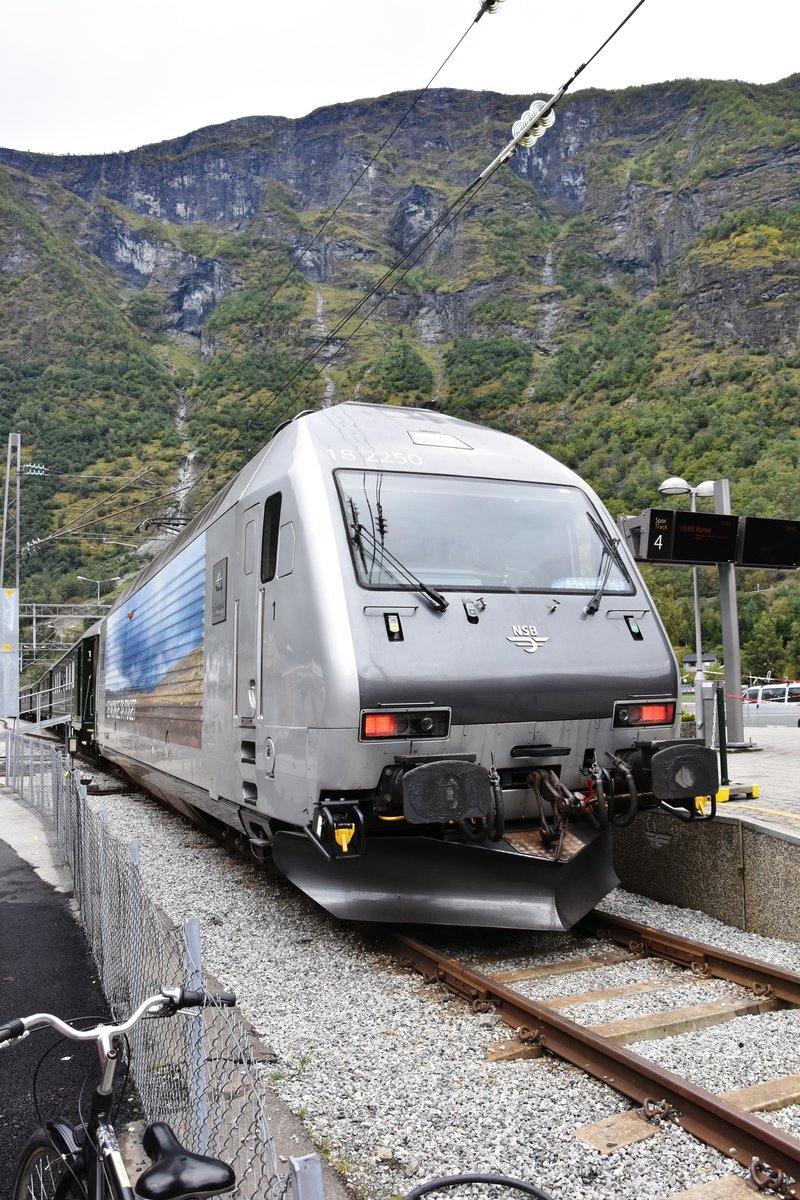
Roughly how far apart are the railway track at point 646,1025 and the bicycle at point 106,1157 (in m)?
2.05

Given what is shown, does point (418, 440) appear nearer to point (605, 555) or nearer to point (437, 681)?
point (605, 555)

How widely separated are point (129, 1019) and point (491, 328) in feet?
494

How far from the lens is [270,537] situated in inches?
266

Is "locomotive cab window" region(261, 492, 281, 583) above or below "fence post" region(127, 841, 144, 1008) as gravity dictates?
above

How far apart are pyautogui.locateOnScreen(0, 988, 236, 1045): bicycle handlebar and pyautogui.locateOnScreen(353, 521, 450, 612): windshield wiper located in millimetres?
3549

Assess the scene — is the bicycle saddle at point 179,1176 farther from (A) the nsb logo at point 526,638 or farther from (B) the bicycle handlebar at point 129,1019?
(A) the nsb logo at point 526,638

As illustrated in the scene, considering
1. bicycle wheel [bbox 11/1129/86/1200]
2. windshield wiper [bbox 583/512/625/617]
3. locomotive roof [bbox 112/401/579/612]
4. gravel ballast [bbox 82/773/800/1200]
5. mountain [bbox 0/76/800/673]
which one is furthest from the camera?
mountain [bbox 0/76/800/673]

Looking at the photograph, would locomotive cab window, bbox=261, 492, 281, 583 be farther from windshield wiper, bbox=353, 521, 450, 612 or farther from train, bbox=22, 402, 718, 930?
windshield wiper, bbox=353, 521, 450, 612

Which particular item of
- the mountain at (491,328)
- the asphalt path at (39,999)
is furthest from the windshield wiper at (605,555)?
the mountain at (491,328)

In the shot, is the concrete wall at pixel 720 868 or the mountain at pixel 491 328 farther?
the mountain at pixel 491 328

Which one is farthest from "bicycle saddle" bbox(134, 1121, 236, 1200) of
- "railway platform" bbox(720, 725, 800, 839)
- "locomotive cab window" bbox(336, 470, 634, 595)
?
"railway platform" bbox(720, 725, 800, 839)

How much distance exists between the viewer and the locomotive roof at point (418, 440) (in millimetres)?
6832

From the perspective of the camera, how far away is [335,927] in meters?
6.79

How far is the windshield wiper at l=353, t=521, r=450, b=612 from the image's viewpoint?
596 centimetres
